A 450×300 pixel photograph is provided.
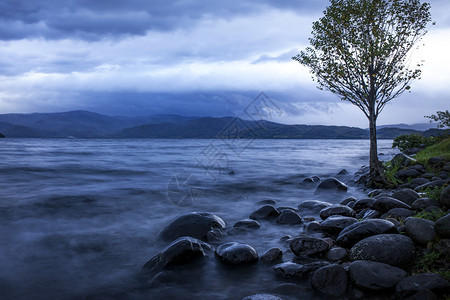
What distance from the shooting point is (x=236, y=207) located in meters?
13.4

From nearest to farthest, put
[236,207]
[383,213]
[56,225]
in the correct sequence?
[383,213], [56,225], [236,207]

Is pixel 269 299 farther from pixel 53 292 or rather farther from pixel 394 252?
pixel 53 292

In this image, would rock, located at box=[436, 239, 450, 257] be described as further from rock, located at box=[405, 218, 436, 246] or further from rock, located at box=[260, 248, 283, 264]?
rock, located at box=[260, 248, 283, 264]

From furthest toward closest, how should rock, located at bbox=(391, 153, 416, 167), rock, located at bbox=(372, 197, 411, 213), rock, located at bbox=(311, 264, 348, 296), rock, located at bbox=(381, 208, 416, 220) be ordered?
rock, located at bbox=(391, 153, 416, 167) < rock, located at bbox=(372, 197, 411, 213) < rock, located at bbox=(381, 208, 416, 220) < rock, located at bbox=(311, 264, 348, 296)

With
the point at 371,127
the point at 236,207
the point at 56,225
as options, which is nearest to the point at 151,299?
the point at 56,225

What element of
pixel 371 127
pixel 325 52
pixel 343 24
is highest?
pixel 343 24

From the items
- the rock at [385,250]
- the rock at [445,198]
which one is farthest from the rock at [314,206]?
the rock at [385,250]

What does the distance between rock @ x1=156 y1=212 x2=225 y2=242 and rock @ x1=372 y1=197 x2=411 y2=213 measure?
4517 mm

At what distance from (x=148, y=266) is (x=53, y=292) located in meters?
1.83

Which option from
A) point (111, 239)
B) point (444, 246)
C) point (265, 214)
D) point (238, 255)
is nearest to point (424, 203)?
point (444, 246)

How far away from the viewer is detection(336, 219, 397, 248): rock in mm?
6562

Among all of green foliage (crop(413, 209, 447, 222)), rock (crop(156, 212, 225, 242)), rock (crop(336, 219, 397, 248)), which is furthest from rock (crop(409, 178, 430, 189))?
rock (crop(156, 212, 225, 242))

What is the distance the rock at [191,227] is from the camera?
27.9 ft

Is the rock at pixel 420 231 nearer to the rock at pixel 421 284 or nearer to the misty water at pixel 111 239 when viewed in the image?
the rock at pixel 421 284
